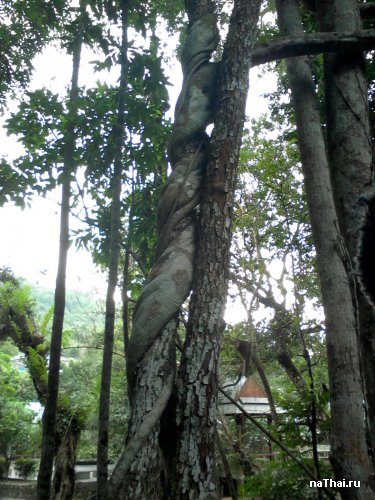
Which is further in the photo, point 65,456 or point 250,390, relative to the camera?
point 250,390

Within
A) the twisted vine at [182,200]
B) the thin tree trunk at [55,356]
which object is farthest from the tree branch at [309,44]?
the thin tree trunk at [55,356]

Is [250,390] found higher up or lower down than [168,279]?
lower down

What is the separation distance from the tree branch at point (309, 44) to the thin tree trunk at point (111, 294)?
1232 millimetres

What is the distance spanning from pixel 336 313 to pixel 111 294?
140 centimetres

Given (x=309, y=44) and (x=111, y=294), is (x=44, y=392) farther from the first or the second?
(x=309, y=44)

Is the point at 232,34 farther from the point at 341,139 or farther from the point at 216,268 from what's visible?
the point at 216,268

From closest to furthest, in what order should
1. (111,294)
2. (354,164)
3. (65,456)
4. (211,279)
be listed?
(211,279)
(354,164)
(111,294)
(65,456)

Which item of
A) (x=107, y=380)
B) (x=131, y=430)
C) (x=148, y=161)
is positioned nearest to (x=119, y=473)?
Answer: (x=131, y=430)

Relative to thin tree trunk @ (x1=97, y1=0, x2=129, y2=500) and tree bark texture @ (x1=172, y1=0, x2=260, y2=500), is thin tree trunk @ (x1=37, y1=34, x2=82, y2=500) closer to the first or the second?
thin tree trunk @ (x1=97, y1=0, x2=129, y2=500)

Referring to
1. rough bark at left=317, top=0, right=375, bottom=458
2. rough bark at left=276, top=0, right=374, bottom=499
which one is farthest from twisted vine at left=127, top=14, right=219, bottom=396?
rough bark at left=317, top=0, right=375, bottom=458

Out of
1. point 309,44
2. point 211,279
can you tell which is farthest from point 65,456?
point 309,44

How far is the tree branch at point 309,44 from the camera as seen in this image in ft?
7.85

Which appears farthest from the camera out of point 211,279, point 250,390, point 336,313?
point 250,390

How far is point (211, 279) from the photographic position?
5.74 feet
